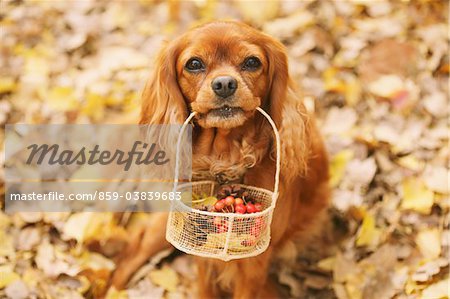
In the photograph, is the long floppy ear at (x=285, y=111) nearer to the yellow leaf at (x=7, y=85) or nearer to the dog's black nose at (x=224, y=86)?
the dog's black nose at (x=224, y=86)

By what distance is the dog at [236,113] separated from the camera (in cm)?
232

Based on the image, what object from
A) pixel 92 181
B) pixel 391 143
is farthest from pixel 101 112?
pixel 391 143

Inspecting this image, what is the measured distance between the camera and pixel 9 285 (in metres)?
2.67

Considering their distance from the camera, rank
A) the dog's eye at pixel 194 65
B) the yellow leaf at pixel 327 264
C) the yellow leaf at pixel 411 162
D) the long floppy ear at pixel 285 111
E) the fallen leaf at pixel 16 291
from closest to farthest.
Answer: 1. the dog's eye at pixel 194 65
2. the long floppy ear at pixel 285 111
3. the fallen leaf at pixel 16 291
4. the yellow leaf at pixel 327 264
5. the yellow leaf at pixel 411 162

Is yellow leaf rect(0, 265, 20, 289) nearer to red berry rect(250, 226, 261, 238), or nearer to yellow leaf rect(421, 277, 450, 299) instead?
red berry rect(250, 226, 261, 238)

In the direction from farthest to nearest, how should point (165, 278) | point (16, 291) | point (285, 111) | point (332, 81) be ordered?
point (332, 81) → point (165, 278) → point (16, 291) → point (285, 111)

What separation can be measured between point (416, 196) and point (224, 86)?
1.48 m

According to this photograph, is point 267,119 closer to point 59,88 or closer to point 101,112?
point 101,112

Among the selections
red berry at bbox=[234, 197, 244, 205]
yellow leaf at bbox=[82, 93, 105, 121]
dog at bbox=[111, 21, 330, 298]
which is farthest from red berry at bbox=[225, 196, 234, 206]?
yellow leaf at bbox=[82, 93, 105, 121]

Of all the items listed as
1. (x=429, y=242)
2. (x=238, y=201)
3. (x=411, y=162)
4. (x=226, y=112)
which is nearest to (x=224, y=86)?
(x=226, y=112)

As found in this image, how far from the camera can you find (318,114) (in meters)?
3.75

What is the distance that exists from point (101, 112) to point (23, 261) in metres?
1.20

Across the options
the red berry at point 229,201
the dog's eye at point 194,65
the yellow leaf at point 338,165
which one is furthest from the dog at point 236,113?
the yellow leaf at point 338,165

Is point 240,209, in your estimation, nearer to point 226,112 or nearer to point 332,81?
point 226,112
